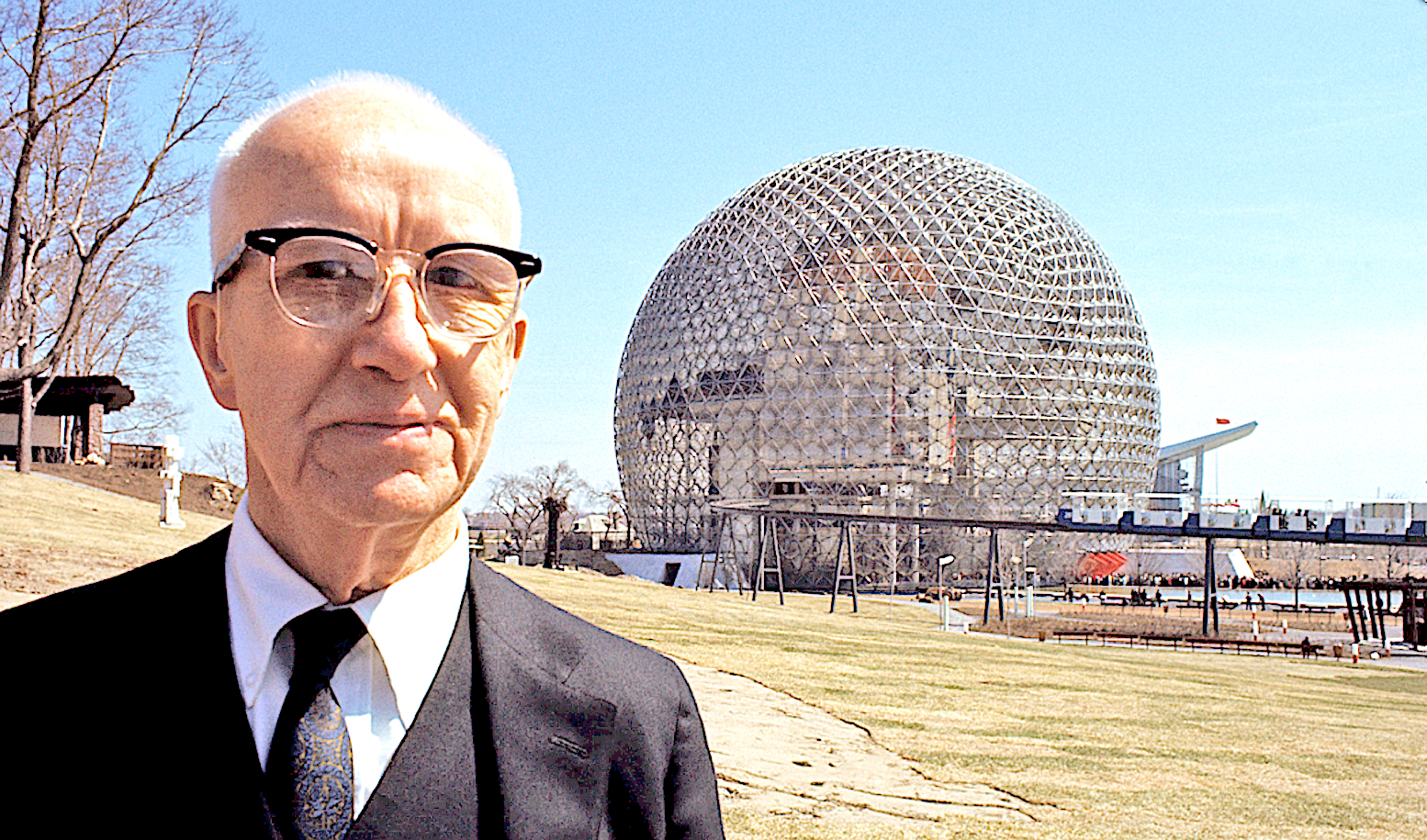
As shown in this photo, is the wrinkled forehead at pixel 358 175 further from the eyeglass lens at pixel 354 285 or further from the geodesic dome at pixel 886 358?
the geodesic dome at pixel 886 358

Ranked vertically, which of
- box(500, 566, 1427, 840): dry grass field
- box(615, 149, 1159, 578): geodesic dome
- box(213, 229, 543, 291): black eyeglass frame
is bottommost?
box(500, 566, 1427, 840): dry grass field

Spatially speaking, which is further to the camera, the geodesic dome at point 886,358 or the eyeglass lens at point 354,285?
the geodesic dome at point 886,358

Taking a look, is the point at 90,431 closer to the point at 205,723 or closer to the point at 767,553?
the point at 767,553

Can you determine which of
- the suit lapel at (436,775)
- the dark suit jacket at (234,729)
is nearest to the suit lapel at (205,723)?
the dark suit jacket at (234,729)

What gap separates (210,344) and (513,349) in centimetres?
44

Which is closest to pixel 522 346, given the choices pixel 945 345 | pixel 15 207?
pixel 15 207

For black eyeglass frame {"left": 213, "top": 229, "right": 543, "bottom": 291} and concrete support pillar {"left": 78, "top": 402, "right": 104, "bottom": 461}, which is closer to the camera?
black eyeglass frame {"left": 213, "top": 229, "right": 543, "bottom": 291}

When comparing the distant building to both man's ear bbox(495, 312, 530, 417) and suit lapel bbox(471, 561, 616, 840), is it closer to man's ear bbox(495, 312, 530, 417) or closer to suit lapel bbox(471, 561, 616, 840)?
man's ear bbox(495, 312, 530, 417)

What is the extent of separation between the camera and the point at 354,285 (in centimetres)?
177

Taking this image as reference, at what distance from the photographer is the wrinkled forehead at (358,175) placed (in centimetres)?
179

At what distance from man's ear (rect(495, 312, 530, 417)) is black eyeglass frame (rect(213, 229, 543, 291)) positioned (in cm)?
8

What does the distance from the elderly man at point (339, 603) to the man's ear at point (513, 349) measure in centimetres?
3

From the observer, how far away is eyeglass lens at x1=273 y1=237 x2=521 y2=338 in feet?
5.73

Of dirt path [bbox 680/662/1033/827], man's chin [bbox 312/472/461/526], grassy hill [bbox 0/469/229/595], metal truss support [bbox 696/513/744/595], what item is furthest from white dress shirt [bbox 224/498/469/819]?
metal truss support [bbox 696/513/744/595]
